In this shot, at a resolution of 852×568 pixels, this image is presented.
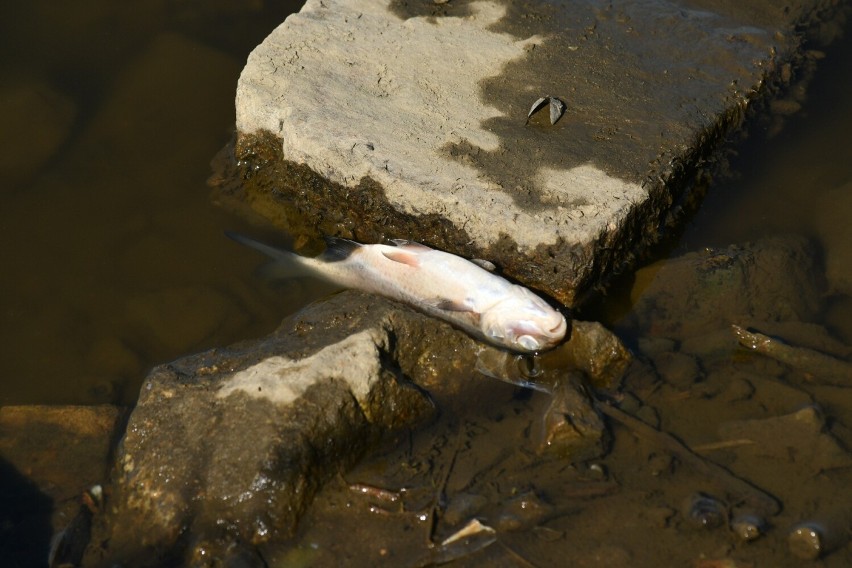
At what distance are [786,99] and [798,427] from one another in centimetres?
293

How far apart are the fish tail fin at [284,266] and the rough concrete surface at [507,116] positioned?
0.35 m

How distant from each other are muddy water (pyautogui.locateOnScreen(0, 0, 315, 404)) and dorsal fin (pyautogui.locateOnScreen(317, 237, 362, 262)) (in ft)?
1.16

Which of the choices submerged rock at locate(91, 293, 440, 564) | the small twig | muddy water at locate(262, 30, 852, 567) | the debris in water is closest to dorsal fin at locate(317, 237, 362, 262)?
submerged rock at locate(91, 293, 440, 564)

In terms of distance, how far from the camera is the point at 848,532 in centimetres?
407

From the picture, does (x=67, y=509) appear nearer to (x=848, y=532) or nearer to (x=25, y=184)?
(x=25, y=184)

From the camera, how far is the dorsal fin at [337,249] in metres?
5.27

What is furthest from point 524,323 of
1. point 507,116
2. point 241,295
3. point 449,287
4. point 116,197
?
point 116,197

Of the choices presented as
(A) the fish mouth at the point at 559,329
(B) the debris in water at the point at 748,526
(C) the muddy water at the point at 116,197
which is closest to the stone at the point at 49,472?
(C) the muddy water at the point at 116,197

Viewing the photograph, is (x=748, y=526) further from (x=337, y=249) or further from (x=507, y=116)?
(x=507, y=116)

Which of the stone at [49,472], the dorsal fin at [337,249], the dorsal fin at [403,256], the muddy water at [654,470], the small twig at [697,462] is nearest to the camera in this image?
the muddy water at [654,470]

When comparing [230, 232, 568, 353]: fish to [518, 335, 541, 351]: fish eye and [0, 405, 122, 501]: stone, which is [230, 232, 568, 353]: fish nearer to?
[518, 335, 541, 351]: fish eye

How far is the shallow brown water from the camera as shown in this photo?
4086 millimetres

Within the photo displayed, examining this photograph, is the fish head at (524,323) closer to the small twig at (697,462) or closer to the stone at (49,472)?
the small twig at (697,462)

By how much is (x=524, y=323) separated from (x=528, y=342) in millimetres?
108
